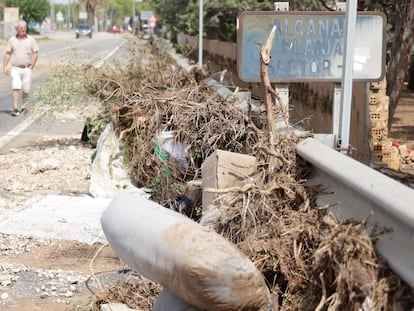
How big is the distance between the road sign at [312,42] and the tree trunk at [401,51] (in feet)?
17.1

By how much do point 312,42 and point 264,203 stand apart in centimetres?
232

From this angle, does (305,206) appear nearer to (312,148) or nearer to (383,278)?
(312,148)

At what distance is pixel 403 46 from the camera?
38.4ft

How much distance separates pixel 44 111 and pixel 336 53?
5.88m

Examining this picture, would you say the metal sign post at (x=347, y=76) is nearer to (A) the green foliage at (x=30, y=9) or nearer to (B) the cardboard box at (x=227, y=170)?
(B) the cardboard box at (x=227, y=170)

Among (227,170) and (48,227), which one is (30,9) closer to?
(48,227)

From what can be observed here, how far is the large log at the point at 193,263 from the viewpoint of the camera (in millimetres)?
3668

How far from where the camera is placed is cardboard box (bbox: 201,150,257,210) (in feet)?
16.9

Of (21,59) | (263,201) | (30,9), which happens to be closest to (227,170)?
(263,201)

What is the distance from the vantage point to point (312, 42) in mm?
6594

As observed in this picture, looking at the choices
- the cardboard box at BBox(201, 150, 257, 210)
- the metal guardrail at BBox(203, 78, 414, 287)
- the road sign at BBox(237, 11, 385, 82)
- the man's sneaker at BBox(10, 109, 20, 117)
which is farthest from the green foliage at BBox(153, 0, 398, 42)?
the metal guardrail at BBox(203, 78, 414, 287)

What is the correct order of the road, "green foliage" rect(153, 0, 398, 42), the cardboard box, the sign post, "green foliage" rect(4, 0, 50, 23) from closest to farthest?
the cardboard box → the road → the sign post → "green foliage" rect(153, 0, 398, 42) → "green foliage" rect(4, 0, 50, 23)

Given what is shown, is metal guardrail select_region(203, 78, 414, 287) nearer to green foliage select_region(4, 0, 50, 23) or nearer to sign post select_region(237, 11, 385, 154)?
sign post select_region(237, 11, 385, 154)

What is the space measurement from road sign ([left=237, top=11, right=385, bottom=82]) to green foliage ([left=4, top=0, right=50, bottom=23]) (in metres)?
89.1
